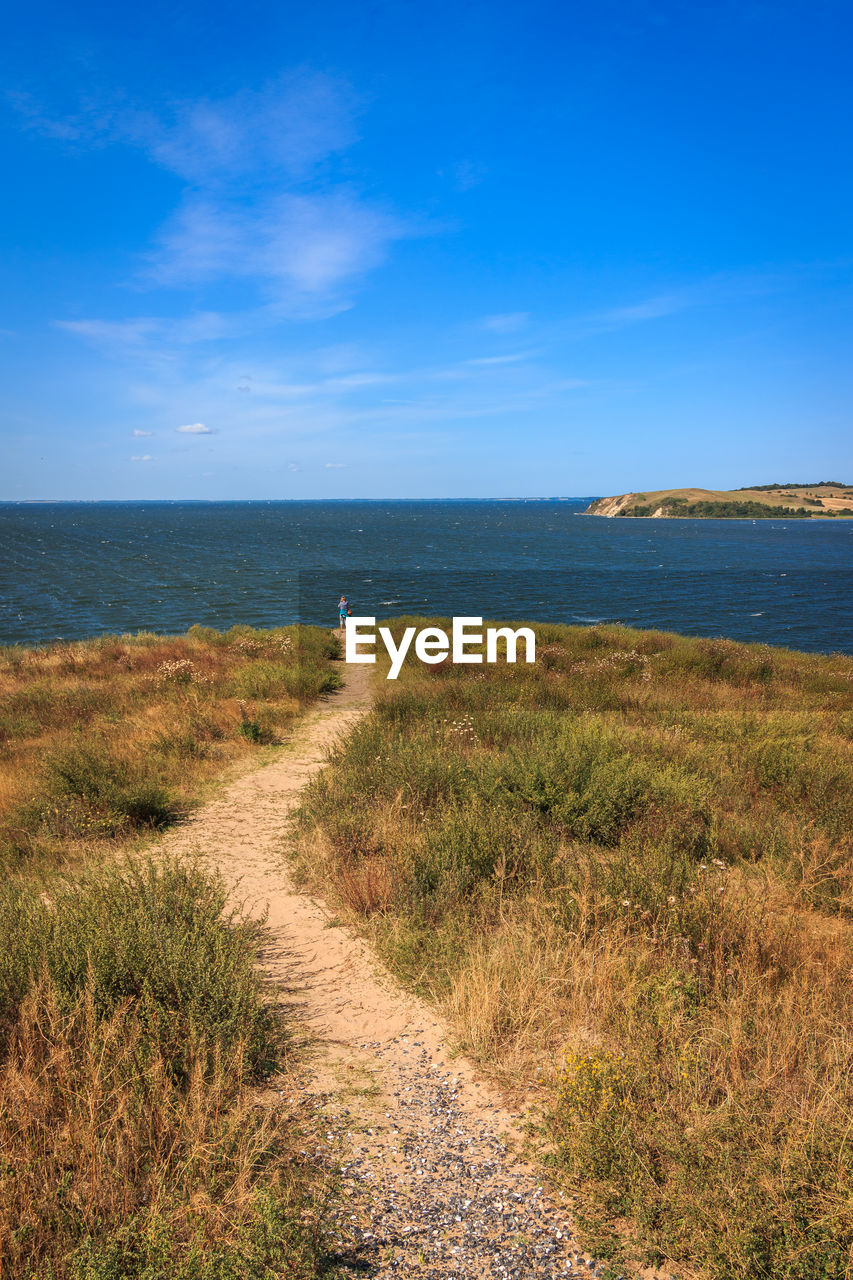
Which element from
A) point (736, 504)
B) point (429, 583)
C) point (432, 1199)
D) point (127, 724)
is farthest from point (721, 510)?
point (432, 1199)

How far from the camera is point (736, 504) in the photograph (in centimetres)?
16400

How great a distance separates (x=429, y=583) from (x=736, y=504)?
457 feet

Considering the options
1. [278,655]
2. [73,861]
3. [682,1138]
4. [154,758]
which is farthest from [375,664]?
[682,1138]

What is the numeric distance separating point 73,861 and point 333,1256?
549 centimetres

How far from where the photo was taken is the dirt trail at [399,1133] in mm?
2863

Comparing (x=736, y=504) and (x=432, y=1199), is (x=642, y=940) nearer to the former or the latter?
(x=432, y=1199)

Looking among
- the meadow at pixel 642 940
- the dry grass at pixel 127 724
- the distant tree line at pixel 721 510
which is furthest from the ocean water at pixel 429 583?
the distant tree line at pixel 721 510

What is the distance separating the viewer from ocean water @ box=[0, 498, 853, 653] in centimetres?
4006

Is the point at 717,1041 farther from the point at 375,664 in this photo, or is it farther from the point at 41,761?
the point at 375,664

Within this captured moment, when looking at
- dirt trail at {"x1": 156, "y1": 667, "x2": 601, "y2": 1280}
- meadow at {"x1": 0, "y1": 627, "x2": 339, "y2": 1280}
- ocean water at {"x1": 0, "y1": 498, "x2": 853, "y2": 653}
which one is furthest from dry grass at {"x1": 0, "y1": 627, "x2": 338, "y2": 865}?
ocean water at {"x1": 0, "y1": 498, "x2": 853, "y2": 653}

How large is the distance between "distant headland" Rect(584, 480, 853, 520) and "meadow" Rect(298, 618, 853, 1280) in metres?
173

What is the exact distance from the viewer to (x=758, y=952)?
15.2ft

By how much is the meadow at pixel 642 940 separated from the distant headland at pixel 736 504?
173 metres

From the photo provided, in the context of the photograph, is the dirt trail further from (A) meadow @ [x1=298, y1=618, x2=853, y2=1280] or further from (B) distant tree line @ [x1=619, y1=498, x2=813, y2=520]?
(B) distant tree line @ [x1=619, y1=498, x2=813, y2=520]
